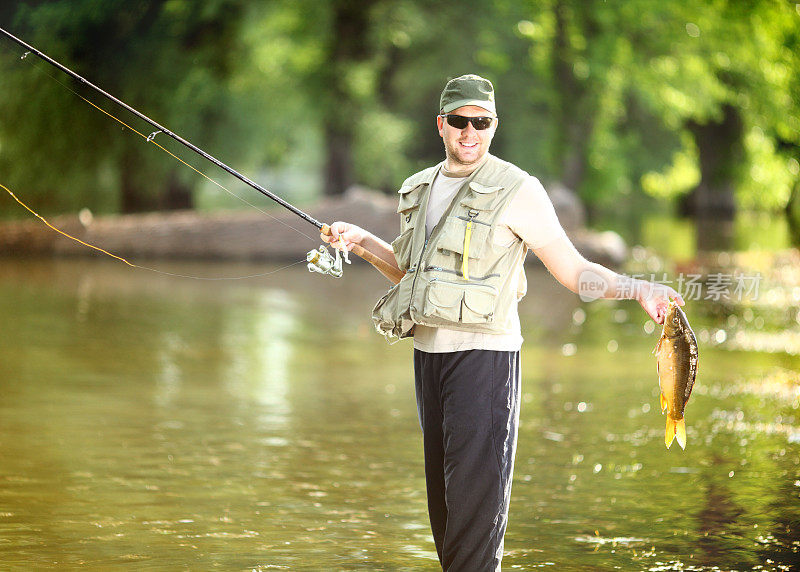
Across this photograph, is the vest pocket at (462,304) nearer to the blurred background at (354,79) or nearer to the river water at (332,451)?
the river water at (332,451)

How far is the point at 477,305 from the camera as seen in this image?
4598 millimetres

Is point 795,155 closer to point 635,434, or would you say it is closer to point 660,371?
point 635,434

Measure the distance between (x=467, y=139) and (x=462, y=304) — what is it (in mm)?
595

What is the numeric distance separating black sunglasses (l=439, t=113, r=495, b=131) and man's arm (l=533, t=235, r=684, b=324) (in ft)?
1.54

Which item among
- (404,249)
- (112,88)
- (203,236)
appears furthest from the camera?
(112,88)

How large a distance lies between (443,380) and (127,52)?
22.8m

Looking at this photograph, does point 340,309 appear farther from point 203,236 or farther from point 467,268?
point 467,268

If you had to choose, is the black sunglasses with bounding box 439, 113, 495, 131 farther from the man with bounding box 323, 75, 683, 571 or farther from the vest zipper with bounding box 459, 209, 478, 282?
the vest zipper with bounding box 459, 209, 478, 282

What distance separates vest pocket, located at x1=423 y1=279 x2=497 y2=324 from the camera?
4.60 metres

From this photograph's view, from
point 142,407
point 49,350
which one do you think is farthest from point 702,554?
point 49,350

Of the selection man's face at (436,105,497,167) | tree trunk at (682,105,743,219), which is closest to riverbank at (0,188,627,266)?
man's face at (436,105,497,167)

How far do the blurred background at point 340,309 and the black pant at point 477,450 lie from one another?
113 centimetres

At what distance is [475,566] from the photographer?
185 inches

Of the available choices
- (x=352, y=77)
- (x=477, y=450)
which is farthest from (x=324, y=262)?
(x=352, y=77)
